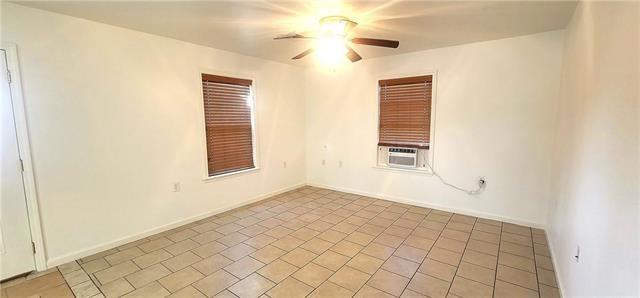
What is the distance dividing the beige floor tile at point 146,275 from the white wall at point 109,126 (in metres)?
0.81

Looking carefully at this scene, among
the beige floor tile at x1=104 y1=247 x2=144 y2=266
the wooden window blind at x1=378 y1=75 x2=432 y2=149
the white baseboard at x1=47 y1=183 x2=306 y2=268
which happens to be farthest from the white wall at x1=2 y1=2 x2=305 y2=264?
the wooden window blind at x1=378 y1=75 x2=432 y2=149

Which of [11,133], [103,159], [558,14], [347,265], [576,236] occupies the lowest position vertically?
[347,265]

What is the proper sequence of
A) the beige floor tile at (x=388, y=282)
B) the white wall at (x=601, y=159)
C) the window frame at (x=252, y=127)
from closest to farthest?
1. the white wall at (x=601, y=159)
2. the beige floor tile at (x=388, y=282)
3. the window frame at (x=252, y=127)

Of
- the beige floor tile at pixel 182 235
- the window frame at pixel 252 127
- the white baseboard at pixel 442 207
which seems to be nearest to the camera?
the beige floor tile at pixel 182 235

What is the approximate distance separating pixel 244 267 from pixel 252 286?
0.33 meters

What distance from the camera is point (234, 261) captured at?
2.71 meters

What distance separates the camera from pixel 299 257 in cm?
278

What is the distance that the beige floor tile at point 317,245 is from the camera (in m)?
2.92

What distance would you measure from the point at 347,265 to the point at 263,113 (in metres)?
2.89

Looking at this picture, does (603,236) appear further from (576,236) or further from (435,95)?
(435,95)

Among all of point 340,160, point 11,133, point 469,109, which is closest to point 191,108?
point 11,133

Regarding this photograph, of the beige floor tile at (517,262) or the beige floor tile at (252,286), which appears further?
the beige floor tile at (517,262)

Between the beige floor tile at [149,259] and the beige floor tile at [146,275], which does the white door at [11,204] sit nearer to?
the beige floor tile at [149,259]

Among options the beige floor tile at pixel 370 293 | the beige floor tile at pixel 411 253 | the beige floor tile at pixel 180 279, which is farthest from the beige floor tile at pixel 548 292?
the beige floor tile at pixel 180 279
